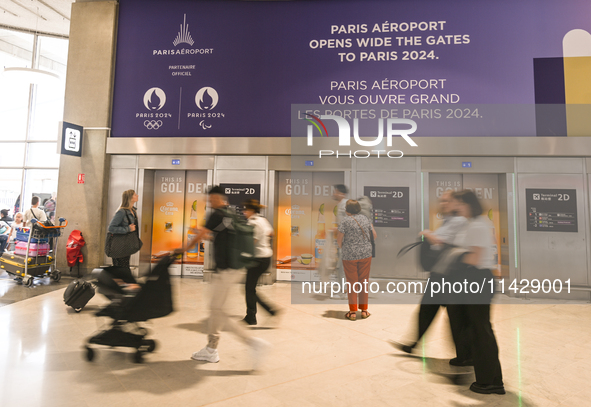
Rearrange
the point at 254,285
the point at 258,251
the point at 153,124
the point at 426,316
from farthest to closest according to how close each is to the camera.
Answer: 1. the point at 153,124
2. the point at 254,285
3. the point at 258,251
4. the point at 426,316

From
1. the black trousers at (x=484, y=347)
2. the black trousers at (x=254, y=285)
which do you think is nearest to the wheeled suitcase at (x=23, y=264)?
the black trousers at (x=254, y=285)

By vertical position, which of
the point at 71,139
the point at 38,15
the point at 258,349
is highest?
the point at 38,15

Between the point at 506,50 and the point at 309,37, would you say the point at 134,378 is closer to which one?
the point at 309,37

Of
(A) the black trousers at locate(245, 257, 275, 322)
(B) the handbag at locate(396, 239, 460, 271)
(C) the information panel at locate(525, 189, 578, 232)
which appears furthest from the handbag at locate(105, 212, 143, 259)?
(C) the information panel at locate(525, 189, 578, 232)

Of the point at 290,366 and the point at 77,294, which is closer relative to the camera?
the point at 290,366

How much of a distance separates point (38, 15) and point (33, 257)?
7.26m

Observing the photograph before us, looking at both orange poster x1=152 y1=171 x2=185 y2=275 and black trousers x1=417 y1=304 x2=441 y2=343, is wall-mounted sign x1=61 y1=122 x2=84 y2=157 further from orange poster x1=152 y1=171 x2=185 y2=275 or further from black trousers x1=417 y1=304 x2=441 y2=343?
black trousers x1=417 y1=304 x2=441 y2=343

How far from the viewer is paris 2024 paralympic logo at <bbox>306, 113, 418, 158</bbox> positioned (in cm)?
654

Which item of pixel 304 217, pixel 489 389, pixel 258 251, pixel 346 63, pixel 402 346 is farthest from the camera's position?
pixel 304 217

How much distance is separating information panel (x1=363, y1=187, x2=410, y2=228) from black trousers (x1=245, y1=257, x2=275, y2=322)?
3225mm

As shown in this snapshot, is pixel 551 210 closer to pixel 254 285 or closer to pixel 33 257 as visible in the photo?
pixel 254 285

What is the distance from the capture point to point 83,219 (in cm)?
710

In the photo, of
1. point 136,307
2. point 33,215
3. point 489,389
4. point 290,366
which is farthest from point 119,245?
point 489,389

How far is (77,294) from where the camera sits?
4320 mm
